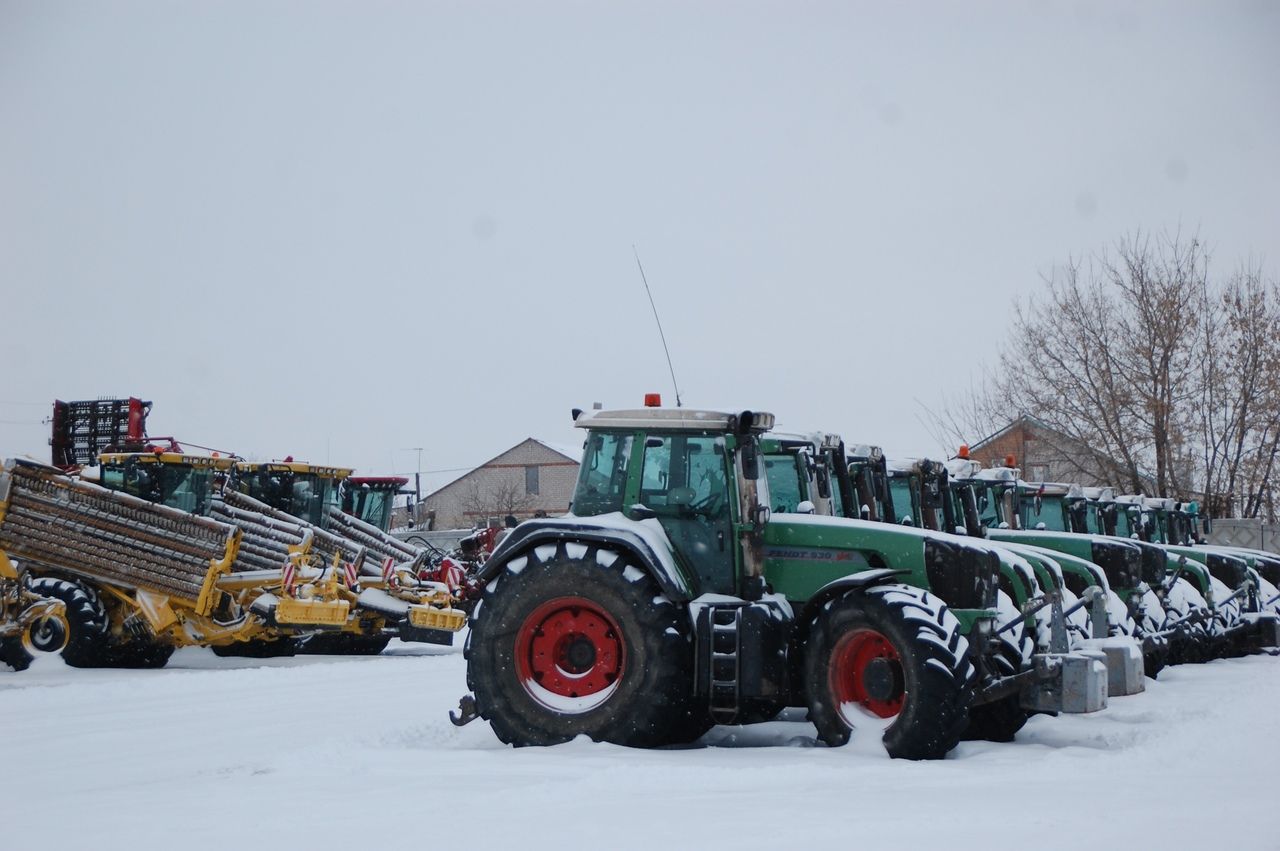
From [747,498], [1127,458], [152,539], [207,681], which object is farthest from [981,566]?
[1127,458]

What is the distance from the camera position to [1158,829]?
5820 mm

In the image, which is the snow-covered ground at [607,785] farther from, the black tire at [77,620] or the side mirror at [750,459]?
the black tire at [77,620]

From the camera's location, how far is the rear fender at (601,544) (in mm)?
8859

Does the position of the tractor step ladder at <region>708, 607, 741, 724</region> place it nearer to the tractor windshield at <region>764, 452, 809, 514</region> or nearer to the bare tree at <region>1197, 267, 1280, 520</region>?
the tractor windshield at <region>764, 452, 809, 514</region>

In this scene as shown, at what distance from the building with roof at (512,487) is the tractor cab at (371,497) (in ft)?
130

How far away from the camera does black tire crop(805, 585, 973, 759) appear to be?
803cm

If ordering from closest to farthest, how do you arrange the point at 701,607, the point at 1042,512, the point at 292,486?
the point at 701,607
the point at 1042,512
the point at 292,486

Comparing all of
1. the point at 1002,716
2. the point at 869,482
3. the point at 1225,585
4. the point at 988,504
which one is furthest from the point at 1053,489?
the point at 1002,716

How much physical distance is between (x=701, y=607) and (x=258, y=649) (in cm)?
1111

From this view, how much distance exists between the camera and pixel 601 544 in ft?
30.2

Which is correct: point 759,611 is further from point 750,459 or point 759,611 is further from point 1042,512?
point 1042,512

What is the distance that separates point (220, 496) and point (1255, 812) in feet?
48.2

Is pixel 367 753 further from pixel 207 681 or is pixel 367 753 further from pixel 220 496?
pixel 220 496

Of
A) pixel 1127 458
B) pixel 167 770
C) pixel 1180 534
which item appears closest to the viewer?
pixel 167 770
